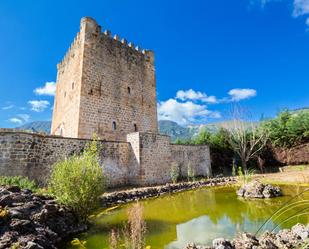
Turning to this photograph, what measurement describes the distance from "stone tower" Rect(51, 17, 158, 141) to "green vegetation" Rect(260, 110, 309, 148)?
10.9 m

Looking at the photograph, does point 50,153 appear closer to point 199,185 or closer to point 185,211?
point 185,211

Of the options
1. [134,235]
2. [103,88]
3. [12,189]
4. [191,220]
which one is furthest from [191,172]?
[134,235]

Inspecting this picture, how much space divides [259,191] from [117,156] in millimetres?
7436

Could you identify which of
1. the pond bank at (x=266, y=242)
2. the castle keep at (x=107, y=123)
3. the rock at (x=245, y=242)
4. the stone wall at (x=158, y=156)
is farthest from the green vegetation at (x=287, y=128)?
the rock at (x=245, y=242)

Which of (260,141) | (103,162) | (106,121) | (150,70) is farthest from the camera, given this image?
(260,141)

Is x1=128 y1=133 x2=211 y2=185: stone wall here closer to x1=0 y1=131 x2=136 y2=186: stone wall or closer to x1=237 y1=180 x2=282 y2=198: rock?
x1=0 y1=131 x2=136 y2=186: stone wall

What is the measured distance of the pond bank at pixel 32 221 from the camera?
13.8ft

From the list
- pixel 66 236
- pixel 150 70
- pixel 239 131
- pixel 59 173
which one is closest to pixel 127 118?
pixel 150 70

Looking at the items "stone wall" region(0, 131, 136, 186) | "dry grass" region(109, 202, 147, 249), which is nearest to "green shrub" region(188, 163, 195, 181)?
"stone wall" region(0, 131, 136, 186)

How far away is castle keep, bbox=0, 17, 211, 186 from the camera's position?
34.7 feet

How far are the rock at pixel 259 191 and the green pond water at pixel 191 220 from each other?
0.54 meters

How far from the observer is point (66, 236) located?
19.2ft

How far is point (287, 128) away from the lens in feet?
71.1

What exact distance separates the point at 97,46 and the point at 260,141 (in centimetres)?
1656
